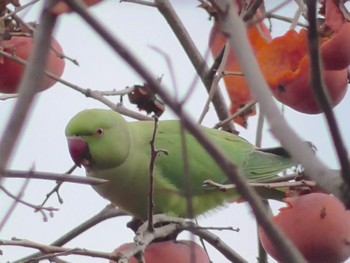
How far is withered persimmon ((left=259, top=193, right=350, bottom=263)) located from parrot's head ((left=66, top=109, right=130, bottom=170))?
0.68 metres

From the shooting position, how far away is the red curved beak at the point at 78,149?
176 cm

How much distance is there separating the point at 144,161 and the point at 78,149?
0.80 ft

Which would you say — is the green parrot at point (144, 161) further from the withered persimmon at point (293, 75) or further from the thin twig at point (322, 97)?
the thin twig at point (322, 97)

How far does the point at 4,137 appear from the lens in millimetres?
375

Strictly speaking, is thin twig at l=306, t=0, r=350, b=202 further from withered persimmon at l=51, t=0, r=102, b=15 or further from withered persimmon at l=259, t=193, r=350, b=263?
withered persimmon at l=259, t=193, r=350, b=263

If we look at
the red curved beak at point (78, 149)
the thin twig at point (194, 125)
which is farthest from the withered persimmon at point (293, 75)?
the thin twig at point (194, 125)

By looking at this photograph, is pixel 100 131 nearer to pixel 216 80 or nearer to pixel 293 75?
pixel 216 80

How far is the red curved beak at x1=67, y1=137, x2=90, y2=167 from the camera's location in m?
1.76

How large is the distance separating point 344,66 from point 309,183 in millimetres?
225

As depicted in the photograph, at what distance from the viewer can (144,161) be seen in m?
1.96

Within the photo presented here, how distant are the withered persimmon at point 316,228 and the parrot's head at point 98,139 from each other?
677 mm

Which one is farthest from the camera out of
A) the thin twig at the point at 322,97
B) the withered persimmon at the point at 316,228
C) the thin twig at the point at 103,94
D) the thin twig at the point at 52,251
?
the thin twig at the point at 103,94

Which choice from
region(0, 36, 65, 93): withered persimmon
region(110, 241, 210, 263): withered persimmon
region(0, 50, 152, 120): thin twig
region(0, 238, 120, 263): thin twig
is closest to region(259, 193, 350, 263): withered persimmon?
region(110, 241, 210, 263): withered persimmon

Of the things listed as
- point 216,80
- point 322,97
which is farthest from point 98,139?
point 322,97
